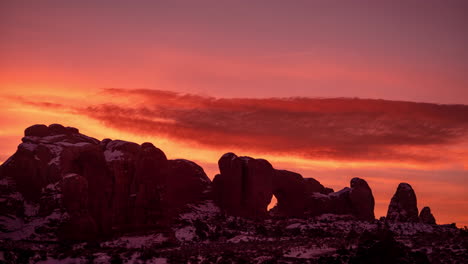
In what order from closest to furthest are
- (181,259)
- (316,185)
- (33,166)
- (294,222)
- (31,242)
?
(181,259) < (31,242) < (33,166) < (294,222) < (316,185)

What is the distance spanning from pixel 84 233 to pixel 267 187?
40368 millimetres

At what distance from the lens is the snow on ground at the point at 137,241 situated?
288 feet

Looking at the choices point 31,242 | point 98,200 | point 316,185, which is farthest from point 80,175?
point 316,185

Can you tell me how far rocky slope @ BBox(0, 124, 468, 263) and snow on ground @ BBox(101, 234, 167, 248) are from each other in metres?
0.17

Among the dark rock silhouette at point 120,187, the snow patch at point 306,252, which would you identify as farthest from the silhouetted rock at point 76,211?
the snow patch at point 306,252

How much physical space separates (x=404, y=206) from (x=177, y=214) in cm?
4197

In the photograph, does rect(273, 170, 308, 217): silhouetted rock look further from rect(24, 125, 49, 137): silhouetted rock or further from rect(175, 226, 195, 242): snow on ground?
rect(24, 125, 49, 137): silhouetted rock

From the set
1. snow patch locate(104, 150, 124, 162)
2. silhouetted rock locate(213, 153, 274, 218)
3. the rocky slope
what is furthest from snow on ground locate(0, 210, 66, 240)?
silhouetted rock locate(213, 153, 274, 218)

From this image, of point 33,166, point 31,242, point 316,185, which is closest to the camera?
point 31,242

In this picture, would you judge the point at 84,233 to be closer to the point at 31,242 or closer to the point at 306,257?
the point at 31,242

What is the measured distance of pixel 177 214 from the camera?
352 feet

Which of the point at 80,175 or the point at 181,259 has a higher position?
the point at 80,175

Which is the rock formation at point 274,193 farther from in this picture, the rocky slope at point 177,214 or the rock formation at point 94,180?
the rock formation at point 94,180

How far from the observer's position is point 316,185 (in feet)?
434
